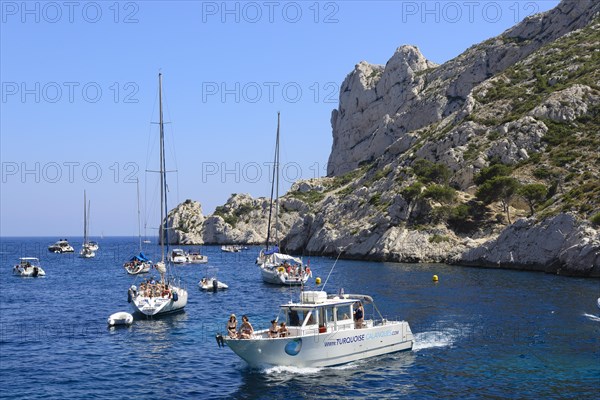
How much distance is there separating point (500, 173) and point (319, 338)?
8472 centimetres

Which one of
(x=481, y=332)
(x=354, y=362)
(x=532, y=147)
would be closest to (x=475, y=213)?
(x=532, y=147)

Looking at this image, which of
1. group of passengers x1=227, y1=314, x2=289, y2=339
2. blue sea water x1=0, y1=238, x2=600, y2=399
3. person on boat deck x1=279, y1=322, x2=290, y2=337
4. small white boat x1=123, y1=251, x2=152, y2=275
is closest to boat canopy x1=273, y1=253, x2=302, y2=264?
blue sea water x1=0, y1=238, x2=600, y2=399

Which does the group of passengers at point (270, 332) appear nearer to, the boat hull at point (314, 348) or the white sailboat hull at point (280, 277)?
the boat hull at point (314, 348)

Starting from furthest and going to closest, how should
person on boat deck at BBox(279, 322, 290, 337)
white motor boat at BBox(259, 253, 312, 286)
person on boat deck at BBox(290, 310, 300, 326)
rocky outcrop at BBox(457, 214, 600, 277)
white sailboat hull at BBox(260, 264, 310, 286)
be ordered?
white motor boat at BBox(259, 253, 312, 286) < white sailboat hull at BBox(260, 264, 310, 286) < rocky outcrop at BBox(457, 214, 600, 277) < person on boat deck at BBox(290, 310, 300, 326) < person on boat deck at BBox(279, 322, 290, 337)

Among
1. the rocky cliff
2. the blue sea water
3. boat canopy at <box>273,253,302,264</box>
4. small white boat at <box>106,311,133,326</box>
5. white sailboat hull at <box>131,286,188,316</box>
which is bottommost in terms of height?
the blue sea water

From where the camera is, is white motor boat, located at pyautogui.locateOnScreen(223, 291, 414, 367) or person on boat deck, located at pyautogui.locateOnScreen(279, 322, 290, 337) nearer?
white motor boat, located at pyautogui.locateOnScreen(223, 291, 414, 367)

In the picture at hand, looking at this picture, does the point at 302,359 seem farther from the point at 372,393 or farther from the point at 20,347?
the point at 20,347

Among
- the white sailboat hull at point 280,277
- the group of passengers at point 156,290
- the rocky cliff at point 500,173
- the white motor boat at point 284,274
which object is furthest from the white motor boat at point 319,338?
the rocky cliff at point 500,173

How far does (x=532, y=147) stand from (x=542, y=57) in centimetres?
4249

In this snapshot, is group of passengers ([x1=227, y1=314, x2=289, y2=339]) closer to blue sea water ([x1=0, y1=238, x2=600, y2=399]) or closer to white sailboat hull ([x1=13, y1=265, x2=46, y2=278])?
blue sea water ([x1=0, y1=238, x2=600, y2=399])

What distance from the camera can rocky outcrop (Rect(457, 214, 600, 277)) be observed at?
72875 mm

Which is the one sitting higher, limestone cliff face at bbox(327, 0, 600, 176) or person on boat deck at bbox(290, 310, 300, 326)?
limestone cliff face at bbox(327, 0, 600, 176)

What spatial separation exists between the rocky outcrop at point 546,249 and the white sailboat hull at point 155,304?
157ft

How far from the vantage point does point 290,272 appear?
7675cm
